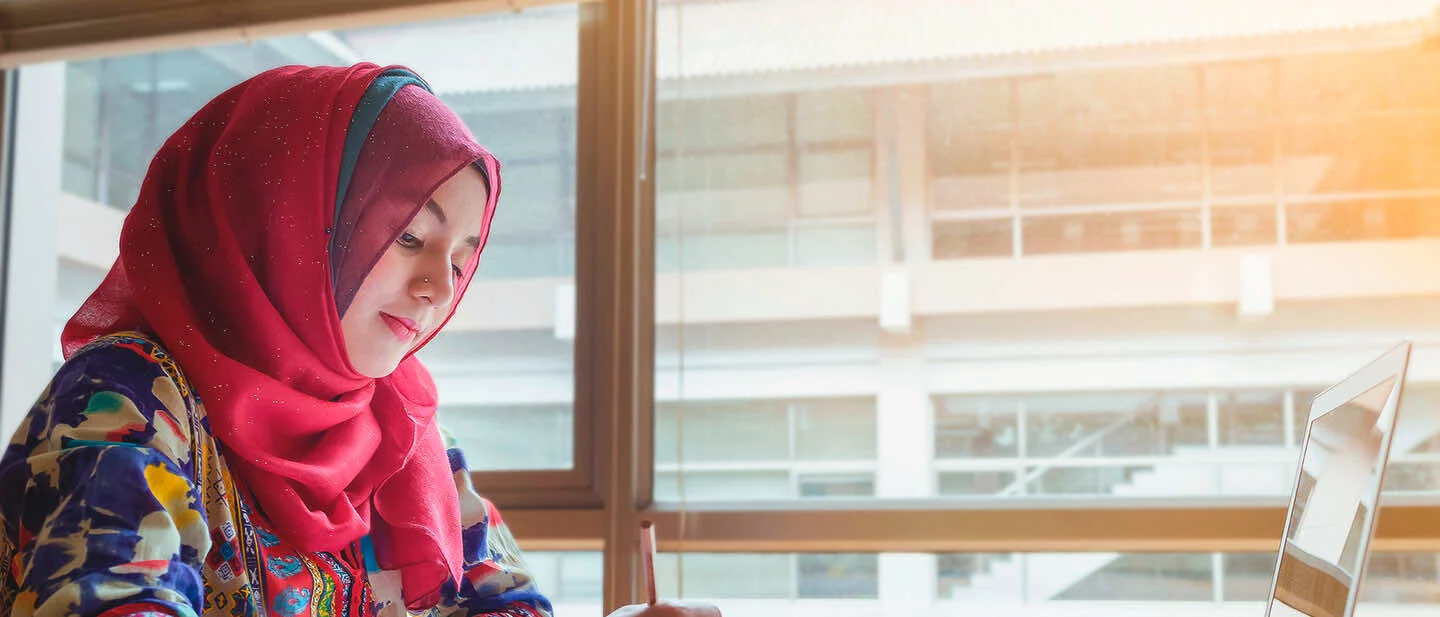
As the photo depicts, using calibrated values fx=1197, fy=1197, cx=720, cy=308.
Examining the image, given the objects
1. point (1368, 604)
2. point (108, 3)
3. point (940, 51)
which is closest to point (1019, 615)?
point (1368, 604)

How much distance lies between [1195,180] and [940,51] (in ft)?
1.52

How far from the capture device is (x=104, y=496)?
0.92 m

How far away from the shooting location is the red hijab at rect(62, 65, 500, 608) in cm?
110

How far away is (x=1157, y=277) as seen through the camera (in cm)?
192

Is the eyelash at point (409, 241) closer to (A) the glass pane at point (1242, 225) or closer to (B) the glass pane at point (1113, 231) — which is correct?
(B) the glass pane at point (1113, 231)

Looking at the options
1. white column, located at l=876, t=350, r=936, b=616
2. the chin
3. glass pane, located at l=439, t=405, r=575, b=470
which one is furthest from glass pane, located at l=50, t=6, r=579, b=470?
the chin

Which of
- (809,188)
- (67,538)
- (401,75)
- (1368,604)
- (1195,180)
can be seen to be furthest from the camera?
(809,188)

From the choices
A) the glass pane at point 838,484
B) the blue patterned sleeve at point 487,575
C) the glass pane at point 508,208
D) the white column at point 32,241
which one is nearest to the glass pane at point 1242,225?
the glass pane at point 838,484

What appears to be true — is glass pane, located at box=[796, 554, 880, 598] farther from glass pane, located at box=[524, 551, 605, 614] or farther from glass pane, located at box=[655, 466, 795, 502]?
glass pane, located at box=[524, 551, 605, 614]

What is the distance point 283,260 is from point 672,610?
1.66 feet

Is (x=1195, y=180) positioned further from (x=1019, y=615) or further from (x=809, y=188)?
(x=1019, y=615)

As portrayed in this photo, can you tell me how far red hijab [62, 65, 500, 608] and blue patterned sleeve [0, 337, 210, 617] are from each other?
0.22 ft

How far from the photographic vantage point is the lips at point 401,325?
121cm

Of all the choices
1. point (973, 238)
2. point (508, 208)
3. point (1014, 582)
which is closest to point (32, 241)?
point (508, 208)
